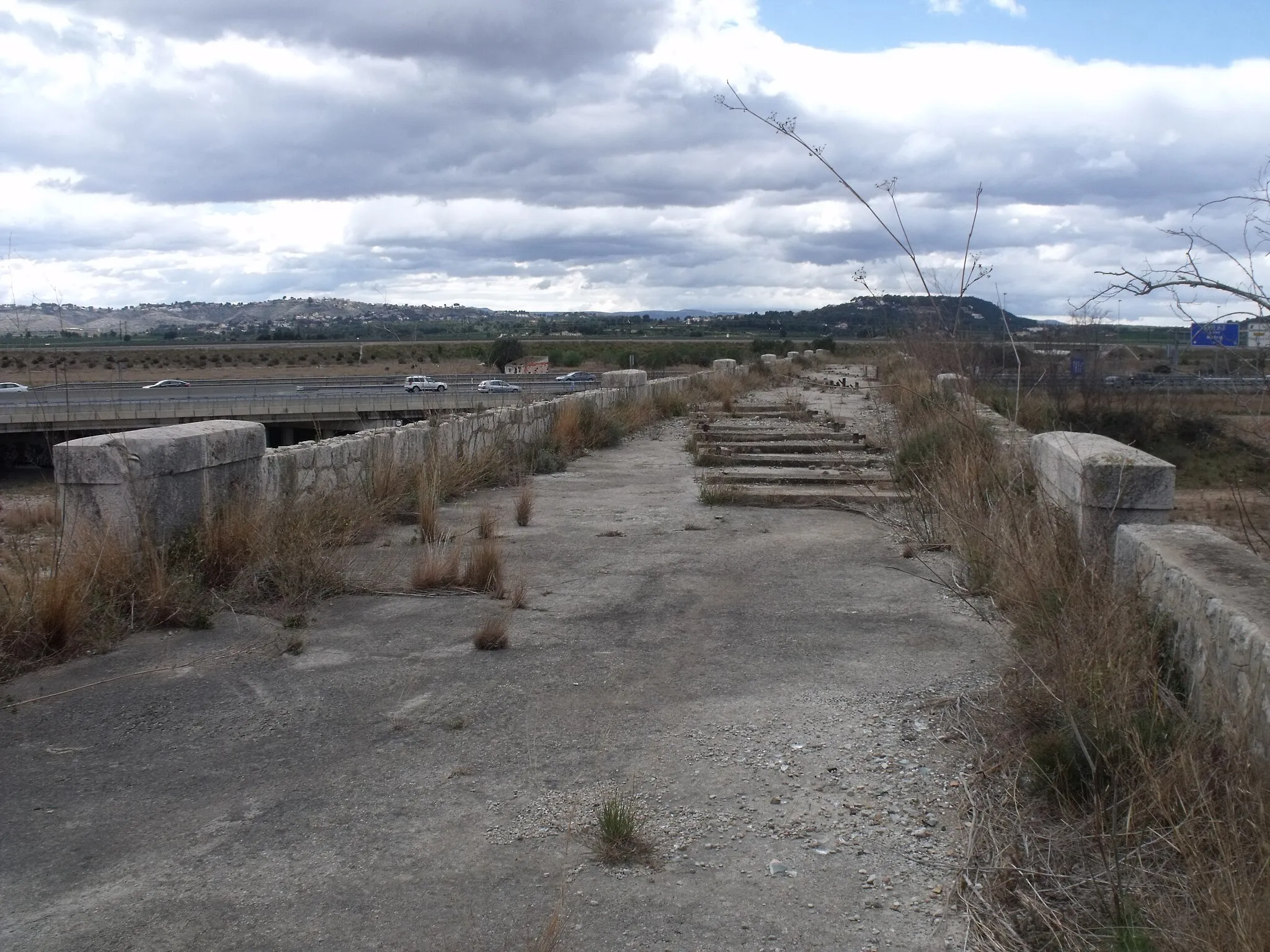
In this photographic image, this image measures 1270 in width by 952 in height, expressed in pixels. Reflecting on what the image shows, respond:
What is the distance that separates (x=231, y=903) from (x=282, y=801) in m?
0.67

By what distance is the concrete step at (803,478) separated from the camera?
34.8 feet

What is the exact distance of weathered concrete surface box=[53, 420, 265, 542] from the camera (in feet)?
19.6

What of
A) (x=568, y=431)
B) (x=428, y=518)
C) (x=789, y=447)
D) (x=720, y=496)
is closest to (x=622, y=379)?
(x=568, y=431)

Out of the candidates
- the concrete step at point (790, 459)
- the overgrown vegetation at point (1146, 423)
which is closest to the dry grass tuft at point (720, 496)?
the concrete step at point (790, 459)

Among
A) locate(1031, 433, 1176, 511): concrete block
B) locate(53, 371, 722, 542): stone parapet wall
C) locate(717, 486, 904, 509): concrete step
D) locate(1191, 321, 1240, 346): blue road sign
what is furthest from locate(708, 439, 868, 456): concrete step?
locate(1191, 321, 1240, 346): blue road sign

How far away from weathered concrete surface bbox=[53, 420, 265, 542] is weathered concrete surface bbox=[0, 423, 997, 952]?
867 mm

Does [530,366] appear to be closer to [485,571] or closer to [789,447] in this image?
[789,447]

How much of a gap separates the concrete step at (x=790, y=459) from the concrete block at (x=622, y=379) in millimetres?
5579

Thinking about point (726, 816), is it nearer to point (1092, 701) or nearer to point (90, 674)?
point (1092, 701)

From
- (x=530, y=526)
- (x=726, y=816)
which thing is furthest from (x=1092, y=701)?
(x=530, y=526)

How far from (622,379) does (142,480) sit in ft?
41.4

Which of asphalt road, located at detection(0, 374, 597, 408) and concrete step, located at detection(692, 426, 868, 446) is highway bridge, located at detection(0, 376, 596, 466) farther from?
concrete step, located at detection(692, 426, 868, 446)

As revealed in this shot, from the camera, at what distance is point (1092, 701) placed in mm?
3639

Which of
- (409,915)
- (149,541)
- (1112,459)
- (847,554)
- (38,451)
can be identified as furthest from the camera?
(38,451)
